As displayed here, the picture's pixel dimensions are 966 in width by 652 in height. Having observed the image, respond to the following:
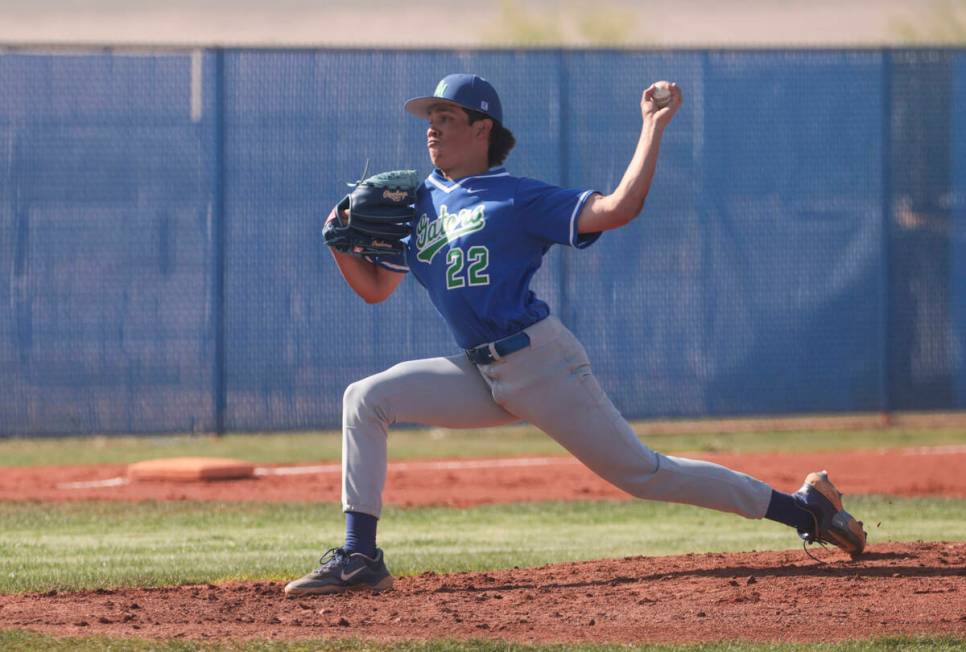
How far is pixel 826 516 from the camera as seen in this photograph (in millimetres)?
6223

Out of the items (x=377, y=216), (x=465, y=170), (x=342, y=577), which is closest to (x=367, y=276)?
(x=377, y=216)

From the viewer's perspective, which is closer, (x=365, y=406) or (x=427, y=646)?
(x=427, y=646)

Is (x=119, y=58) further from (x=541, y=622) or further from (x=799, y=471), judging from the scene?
(x=541, y=622)

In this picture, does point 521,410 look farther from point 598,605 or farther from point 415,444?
point 415,444

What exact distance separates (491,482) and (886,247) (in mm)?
5362

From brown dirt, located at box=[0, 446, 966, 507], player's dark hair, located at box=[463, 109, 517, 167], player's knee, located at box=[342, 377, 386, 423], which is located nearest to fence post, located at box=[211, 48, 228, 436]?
brown dirt, located at box=[0, 446, 966, 507]

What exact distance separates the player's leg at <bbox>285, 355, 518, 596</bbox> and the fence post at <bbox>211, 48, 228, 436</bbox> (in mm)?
7520

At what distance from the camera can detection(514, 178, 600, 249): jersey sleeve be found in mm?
5574

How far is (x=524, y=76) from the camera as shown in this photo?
13648 millimetres

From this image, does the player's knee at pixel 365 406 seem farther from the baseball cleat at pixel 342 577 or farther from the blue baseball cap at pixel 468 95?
the blue baseball cap at pixel 468 95

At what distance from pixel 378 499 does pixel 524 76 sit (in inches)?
330

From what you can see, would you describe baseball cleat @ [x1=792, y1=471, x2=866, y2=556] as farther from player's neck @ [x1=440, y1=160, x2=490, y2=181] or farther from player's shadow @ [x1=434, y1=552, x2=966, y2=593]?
player's neck @ [x1=440, y1=160, x2=490, y2=181]

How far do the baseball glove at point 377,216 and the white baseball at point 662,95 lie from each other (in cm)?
104

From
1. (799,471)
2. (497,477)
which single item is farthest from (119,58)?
(799,471)
